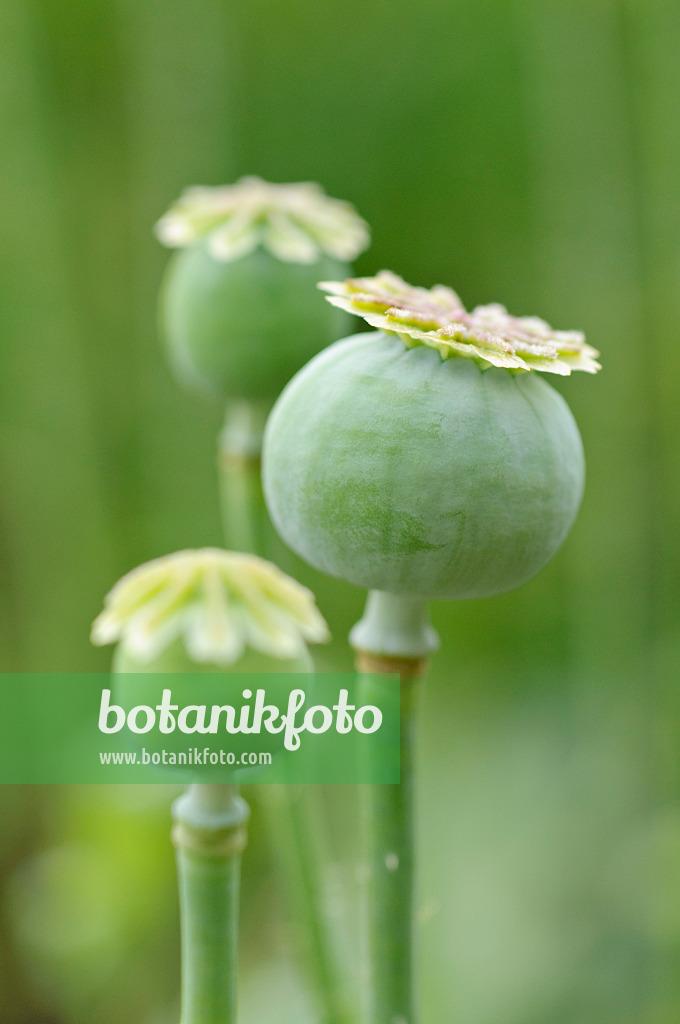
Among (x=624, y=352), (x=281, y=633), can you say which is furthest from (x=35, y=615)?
(x=281, y=633)

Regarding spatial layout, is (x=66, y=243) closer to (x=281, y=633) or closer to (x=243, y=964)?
(x=243, y=964)

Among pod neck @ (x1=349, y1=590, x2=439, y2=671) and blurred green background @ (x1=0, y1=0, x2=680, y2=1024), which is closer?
pod neck @ (x1=349, y1=590, x2=439, y2=671)

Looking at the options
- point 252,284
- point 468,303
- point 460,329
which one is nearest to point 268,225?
point 252,284

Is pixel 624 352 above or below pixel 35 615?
above

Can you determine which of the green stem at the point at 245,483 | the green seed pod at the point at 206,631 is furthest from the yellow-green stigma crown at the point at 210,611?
the green stem at the point at 245,483
